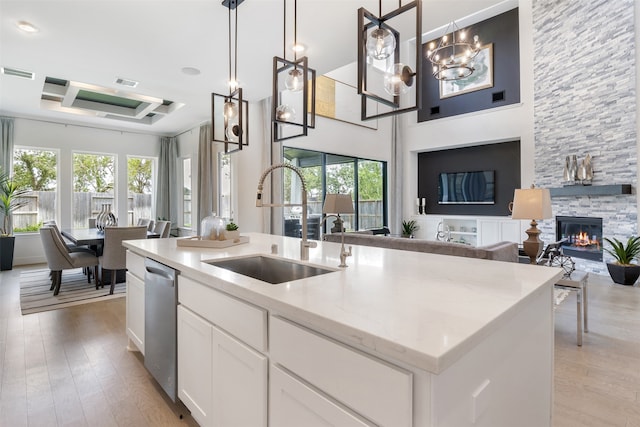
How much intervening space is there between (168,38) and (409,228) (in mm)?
6712

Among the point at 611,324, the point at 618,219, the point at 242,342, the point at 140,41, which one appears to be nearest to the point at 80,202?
the point at 140,41

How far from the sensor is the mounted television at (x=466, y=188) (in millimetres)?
7426

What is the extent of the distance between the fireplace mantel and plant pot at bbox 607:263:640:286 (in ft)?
3.75

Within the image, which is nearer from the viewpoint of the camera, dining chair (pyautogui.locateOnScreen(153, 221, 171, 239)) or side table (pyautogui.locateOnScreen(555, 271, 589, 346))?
side table (pyautogui.locateOnScreen(555, 271, 589, 346))

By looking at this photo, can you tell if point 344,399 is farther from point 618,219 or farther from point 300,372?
point 618,219

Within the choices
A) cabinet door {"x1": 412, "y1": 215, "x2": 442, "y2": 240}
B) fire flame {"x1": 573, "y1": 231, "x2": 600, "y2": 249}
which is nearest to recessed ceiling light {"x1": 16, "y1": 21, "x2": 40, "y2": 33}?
cabinet door {"x1": 412, "y1": 215, "x2": 442, "y2": 240}

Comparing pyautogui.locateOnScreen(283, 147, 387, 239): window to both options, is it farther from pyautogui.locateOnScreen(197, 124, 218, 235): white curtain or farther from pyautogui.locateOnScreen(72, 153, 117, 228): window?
pyautogui.locateOnScreen(72, 153, 117, 228): window

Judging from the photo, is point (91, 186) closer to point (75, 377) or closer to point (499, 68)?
point (75, 377)

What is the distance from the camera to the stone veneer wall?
5.14m

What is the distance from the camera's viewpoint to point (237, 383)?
4.31 feet

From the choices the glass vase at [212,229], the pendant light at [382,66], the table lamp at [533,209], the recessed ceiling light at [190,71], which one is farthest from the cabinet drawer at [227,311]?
the recessed ceiling light at [190,71]

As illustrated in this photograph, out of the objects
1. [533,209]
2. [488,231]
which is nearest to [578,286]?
[533,209]

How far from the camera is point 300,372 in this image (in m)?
1.01

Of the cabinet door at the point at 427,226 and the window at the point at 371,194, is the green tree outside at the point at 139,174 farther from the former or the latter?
the cabinet door at the point at 427,226
